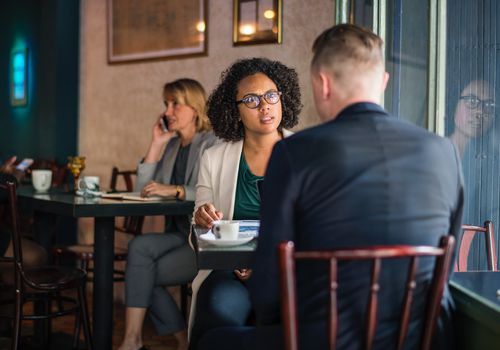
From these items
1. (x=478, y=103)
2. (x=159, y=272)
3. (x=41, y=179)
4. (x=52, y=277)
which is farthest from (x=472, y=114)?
(x=41, y=179)

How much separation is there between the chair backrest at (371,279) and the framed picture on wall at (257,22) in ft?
8.69

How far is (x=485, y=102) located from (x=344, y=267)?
51.8 inches

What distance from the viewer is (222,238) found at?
1.92 metres

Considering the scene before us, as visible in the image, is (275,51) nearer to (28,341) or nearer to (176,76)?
(176,76)

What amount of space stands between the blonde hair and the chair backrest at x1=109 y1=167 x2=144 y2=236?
2.73 ft

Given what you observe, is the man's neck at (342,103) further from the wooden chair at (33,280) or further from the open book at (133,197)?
the open book at (133,197)

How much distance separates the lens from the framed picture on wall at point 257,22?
154 inches

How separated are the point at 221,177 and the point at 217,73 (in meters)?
1.69

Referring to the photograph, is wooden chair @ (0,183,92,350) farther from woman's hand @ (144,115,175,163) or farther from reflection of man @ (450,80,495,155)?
reflection of man @ (450,80,495,155)

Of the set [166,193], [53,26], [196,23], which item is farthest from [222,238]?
[53,26]

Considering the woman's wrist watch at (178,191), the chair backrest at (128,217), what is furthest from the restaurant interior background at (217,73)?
the woman's wrist watch at (178,191)

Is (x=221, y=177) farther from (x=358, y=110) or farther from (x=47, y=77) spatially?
(x=47, y=77)

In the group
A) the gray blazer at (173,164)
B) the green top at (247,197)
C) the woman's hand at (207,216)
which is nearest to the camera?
the woman's hand at (207,216)

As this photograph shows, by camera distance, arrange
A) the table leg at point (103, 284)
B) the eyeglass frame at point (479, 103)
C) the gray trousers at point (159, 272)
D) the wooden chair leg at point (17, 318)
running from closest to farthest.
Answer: the eyeglass frame at point (479, 103) → the wooden chair leg at point (17, 318) → the table leg at point (103, 284) → the gray trousers at point (159, 272)
